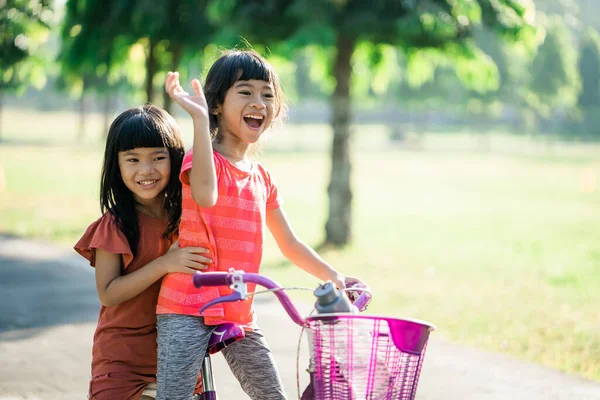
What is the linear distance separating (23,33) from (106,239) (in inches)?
540

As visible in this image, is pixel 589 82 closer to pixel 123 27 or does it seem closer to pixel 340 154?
pixel 123 27

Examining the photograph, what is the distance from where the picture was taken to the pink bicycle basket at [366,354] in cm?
251

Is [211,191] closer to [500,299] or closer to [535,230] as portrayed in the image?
[500,299]

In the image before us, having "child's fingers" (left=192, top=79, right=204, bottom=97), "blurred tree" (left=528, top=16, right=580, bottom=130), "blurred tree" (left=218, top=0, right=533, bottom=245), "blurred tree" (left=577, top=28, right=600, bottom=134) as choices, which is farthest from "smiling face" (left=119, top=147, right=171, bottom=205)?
"blurred tree" (left=577, top=28, right=600, bottom=134)

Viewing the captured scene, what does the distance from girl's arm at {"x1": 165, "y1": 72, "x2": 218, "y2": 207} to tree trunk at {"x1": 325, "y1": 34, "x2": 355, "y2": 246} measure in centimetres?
981

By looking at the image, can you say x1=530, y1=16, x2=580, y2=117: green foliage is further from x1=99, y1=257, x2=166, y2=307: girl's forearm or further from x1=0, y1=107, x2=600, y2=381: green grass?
x1=99, y1=257, x2=166, y2=307: girl's forearm

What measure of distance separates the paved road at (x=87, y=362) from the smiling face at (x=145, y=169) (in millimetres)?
2311

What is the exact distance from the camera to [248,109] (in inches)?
131

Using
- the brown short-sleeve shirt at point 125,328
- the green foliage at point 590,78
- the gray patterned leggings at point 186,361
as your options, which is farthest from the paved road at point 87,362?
the green foliage at point 590,78

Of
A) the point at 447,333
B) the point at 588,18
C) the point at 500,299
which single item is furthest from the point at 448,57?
the point at 588,18

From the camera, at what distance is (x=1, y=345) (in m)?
6.52

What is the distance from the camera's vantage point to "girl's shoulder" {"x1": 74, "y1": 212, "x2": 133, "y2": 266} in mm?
3408

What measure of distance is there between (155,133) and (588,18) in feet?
465

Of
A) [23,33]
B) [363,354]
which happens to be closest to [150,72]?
[23,33]
